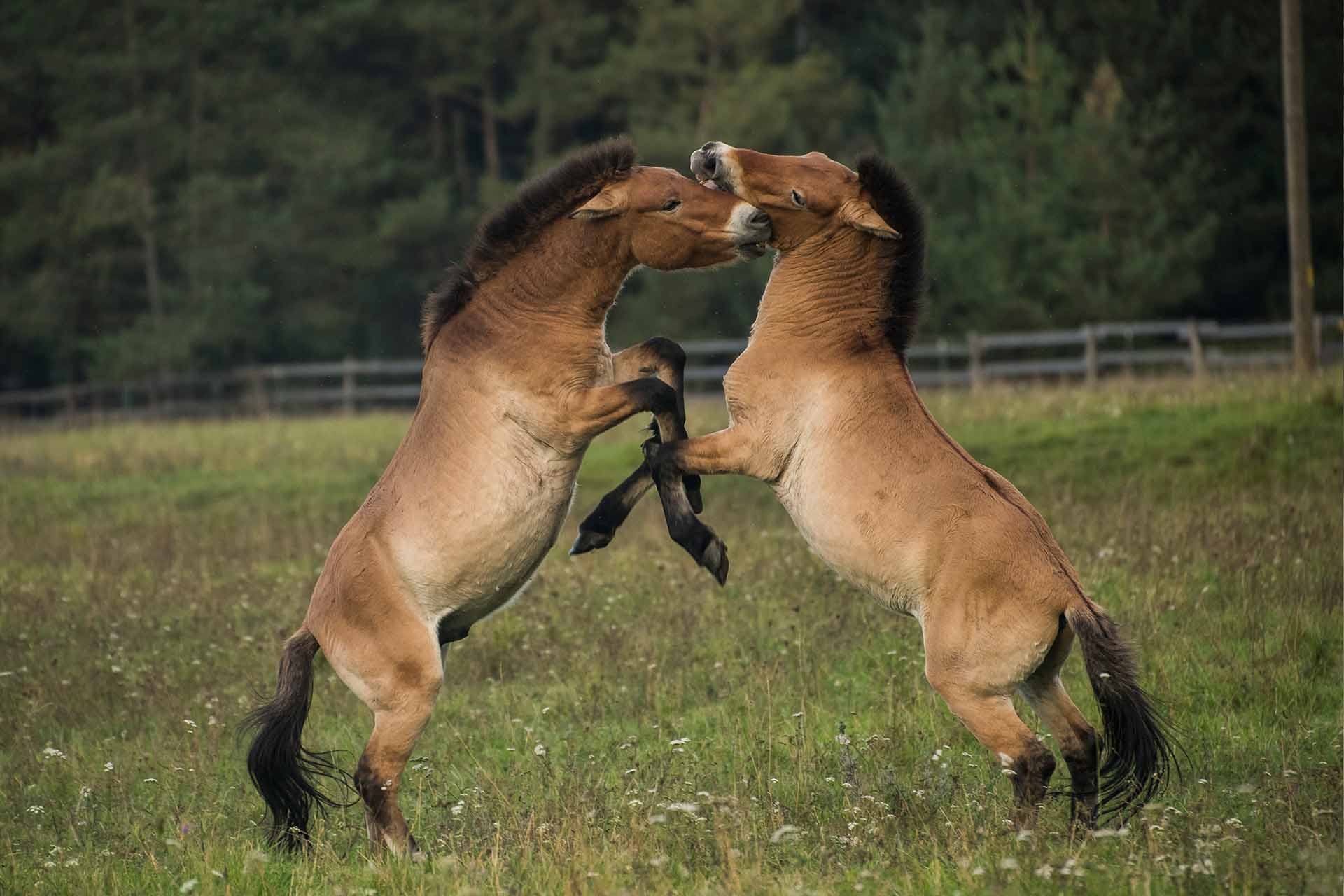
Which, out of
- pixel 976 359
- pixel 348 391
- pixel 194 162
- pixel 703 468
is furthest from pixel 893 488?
pixel 194 162

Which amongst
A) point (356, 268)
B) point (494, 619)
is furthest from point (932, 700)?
point (356, 268)

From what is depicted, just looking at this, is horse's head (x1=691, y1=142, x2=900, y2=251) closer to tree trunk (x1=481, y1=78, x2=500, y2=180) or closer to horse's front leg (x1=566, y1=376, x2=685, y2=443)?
horse's front leg (x1=566, y1=376, x2=685, y2=443)

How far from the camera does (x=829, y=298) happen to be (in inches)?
258

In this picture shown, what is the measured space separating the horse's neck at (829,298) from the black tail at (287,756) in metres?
2.64

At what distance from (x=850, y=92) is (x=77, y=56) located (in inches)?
845

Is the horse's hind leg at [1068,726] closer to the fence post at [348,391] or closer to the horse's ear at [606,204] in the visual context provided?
the horse's ear at [606,204]

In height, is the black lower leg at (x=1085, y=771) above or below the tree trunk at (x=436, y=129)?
above

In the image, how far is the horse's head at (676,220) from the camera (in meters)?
6.38

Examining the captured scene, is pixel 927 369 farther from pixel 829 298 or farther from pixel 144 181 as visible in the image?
pixel 829 298

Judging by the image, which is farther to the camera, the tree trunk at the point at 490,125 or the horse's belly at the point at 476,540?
the tree trunk at the point at 490,125

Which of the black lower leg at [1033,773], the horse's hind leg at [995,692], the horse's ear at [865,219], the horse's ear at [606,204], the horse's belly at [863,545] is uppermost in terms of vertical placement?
the horse's ear at [606,204]

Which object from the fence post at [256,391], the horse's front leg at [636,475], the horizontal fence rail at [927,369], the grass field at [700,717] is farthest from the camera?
the fence post at [256,391]

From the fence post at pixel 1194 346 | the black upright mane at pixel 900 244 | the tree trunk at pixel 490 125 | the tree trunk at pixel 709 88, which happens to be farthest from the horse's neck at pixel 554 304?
the tree trunk at pixel 490 125

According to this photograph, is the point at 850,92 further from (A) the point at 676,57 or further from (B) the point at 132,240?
(B) the point at 132,240
